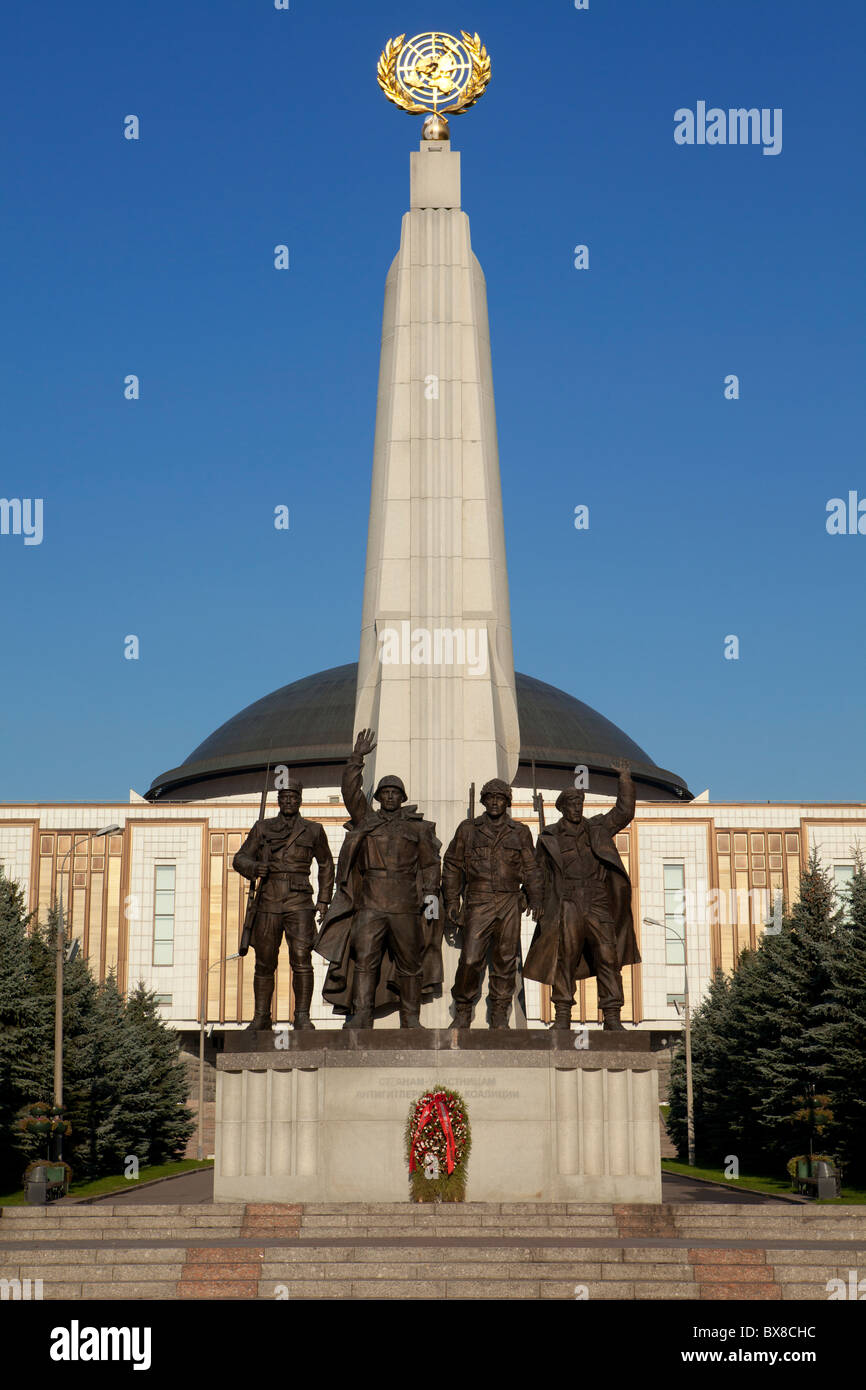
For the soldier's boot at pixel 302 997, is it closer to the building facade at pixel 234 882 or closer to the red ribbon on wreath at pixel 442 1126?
the red ribbon on wreath at pixel 442 1126

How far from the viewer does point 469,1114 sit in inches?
694

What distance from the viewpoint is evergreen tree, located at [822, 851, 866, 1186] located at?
3028 cm

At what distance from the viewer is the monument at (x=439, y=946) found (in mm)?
17688

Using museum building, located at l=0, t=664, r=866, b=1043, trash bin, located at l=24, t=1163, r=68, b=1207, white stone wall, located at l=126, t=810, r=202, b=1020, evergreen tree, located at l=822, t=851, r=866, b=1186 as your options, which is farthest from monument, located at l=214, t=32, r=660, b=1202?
white stone wall, located at l=126, t=810, r=202, b=1020

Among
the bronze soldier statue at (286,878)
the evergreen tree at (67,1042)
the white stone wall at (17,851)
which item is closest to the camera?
the bronze soldier statue at (286,878)

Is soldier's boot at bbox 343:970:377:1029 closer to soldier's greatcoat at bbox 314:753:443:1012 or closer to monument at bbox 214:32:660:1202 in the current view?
monument at bbox 214:32:660:1202

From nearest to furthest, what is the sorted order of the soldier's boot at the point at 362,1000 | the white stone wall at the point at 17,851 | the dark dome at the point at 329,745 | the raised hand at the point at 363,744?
the soldier's boot at the point at 362,1000 → the raised hand at the point at 363,744 → the white stone wall at the point at 17,851 → the dark dome at the point at 329,745

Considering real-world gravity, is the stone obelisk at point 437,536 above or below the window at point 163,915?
above

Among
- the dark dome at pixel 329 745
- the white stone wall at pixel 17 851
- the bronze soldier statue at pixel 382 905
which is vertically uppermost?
the dark dome at pixel 329 745

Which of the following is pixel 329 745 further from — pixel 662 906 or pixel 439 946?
pixel 439 946

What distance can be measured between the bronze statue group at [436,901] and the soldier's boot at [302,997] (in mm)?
28

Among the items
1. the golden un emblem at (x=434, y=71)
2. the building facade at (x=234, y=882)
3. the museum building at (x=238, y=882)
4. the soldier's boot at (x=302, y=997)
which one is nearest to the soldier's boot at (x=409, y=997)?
the soldier's boot at (x=302, y=997)

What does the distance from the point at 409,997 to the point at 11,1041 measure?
43.3 feet
